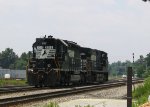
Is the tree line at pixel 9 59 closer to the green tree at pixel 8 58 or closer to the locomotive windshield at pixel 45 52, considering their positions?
the green tree at pixel 8 58

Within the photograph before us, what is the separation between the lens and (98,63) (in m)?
46.6

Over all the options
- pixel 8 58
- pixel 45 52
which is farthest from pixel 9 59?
pixel 45 52

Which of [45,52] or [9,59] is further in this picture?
[9,59]

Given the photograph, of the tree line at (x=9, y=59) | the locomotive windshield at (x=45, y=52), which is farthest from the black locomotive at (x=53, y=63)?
the tree line at (x=9, y=59)

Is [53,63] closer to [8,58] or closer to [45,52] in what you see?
[45,52]

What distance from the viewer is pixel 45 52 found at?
112 feet

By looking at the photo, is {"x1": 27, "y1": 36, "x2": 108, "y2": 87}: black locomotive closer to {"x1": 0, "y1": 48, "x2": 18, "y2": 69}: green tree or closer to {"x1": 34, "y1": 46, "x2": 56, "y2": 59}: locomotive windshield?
{"x1": 34, "y1": 46, "x2": 56, "y2": 59}: locomotive windshield

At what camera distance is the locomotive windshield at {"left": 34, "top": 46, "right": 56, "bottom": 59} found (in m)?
33.8

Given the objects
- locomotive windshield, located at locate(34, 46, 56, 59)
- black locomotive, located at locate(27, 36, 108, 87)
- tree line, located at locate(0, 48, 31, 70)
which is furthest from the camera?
tree line, located at locate(0, 48, 31, 70)

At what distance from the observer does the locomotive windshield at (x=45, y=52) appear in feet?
111

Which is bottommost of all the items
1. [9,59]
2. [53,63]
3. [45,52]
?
[53,63]

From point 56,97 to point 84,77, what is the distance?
1844 cm

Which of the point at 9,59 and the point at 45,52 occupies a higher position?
the point at 9,59

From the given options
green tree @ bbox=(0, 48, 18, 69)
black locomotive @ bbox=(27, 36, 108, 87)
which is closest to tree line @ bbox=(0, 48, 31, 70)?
green tree @ bbox=(0, 48, 18, 69)
